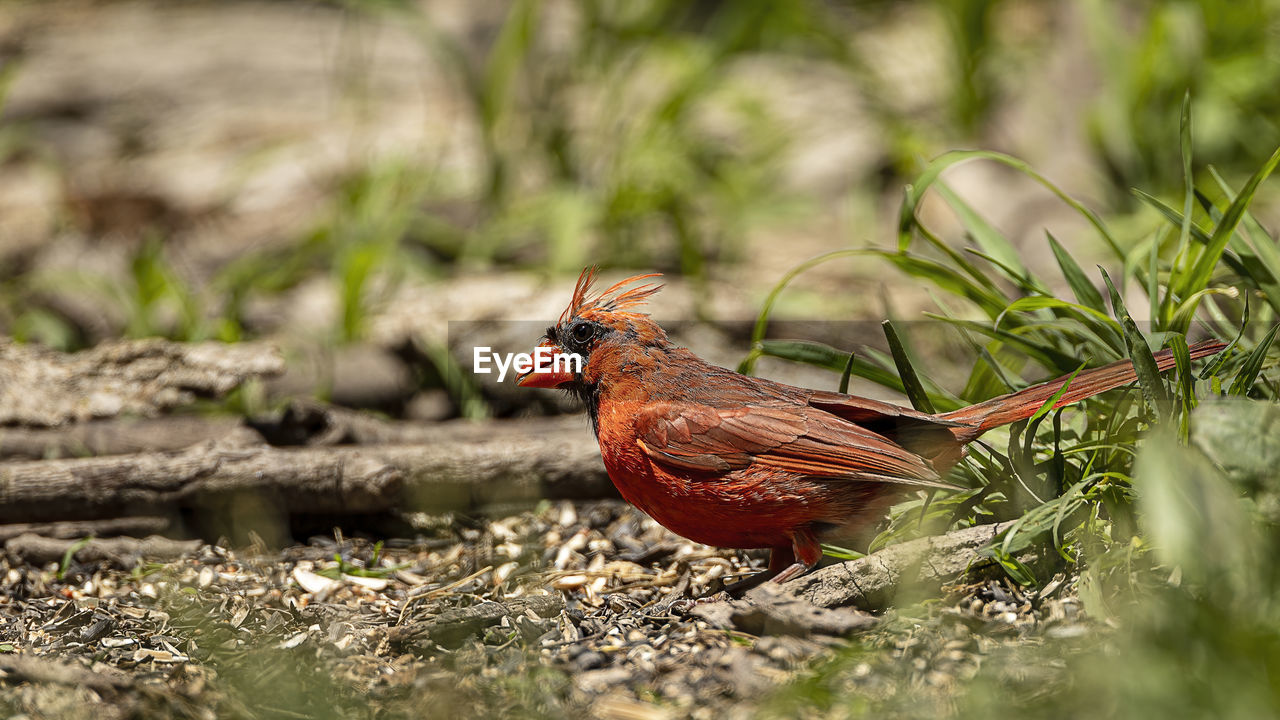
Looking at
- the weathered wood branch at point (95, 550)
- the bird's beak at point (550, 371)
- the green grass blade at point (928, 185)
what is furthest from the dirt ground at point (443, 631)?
the green grass blade at point (928, 185)

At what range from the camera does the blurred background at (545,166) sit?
5.20m

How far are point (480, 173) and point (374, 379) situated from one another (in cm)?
244

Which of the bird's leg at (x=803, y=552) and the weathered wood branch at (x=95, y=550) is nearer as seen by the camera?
the bird's leg at (x=803, y=552)

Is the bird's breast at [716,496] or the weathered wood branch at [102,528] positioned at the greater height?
the bird's breast at [716,496]

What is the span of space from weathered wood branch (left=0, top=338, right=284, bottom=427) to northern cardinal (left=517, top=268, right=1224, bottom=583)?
1642mm

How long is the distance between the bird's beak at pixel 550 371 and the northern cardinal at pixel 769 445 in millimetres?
98

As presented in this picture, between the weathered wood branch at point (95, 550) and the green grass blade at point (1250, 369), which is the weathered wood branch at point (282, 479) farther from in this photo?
the green grass blade at point (1250, 369)

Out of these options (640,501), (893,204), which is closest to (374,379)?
(640,501)

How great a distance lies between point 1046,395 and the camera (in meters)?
2.54

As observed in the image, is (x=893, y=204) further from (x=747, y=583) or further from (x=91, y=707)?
(x=91, y=707)

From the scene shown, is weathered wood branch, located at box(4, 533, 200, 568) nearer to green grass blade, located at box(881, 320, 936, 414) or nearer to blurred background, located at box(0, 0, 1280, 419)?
blurred background, located at box(0, 0, 1280, 419)

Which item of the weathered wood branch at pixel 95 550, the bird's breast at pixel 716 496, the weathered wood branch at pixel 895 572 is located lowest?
the weathered wood branch at pixel 95 550

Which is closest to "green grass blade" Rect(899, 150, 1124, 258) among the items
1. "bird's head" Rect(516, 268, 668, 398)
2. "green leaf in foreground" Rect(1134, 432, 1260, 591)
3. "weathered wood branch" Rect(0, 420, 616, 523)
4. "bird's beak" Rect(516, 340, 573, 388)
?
"bird's head" Rect(516, 268, 668, 398)

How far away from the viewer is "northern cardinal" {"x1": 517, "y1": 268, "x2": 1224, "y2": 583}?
2562mm
